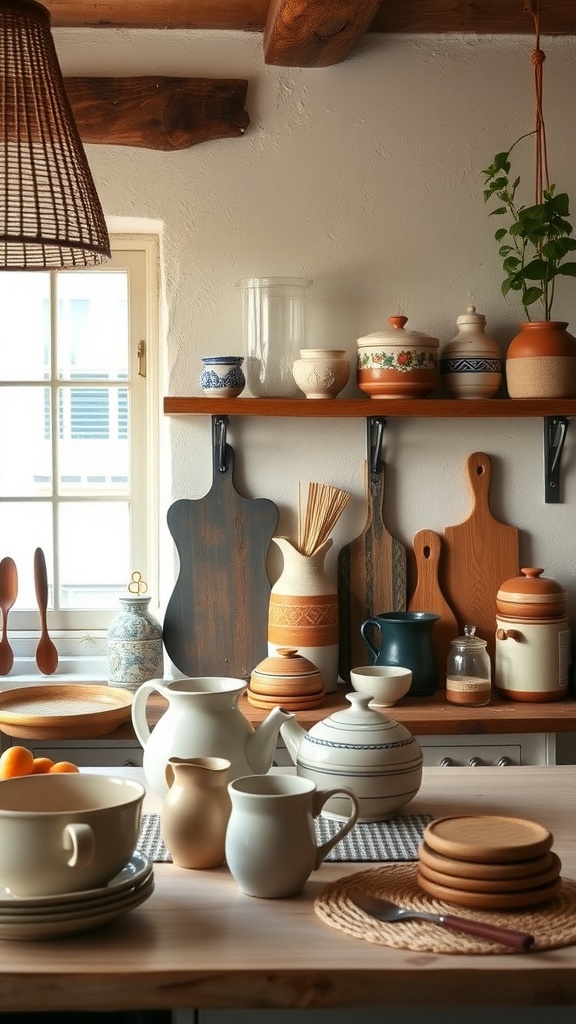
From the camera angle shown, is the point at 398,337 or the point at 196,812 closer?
the point at 196,812

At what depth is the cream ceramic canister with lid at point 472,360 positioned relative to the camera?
2.83 m

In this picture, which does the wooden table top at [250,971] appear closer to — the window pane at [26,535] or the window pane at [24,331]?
the window pane at [26,535]

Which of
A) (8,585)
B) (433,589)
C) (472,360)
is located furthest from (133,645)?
(472,360)

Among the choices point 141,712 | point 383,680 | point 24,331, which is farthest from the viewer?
point 24,331

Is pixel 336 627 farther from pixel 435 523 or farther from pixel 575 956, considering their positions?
pixel 575 956

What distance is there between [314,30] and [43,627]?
1636 mm

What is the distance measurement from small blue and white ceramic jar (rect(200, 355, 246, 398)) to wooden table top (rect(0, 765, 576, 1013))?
5.73 ft

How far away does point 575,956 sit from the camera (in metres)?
1.10

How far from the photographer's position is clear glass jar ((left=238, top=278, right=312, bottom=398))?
284 cm

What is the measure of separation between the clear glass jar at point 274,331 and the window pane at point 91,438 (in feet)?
1.52

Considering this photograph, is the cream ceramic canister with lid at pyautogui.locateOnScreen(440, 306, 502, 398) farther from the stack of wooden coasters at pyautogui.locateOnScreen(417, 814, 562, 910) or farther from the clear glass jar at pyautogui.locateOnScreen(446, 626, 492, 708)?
the stack of wooden coasters at pyautogui.locateOnScreen(417, 814, 562, 910)

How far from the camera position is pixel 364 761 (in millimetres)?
1491

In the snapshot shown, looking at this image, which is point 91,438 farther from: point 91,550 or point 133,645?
point 133,645

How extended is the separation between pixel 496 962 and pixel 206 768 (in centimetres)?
41
